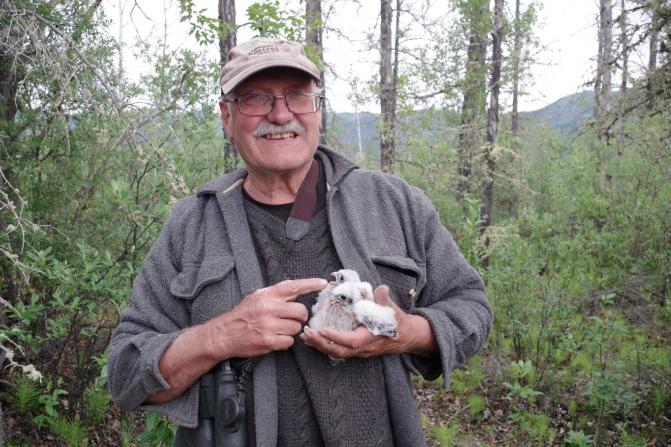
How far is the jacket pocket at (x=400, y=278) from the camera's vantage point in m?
1.96

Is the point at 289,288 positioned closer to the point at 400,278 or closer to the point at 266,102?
the point at 400,278

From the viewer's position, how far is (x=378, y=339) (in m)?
1.74

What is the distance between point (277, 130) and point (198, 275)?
632mm

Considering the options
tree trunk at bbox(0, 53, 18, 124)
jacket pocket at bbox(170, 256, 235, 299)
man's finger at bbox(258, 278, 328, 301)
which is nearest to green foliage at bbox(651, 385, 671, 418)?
man's finger at bbox(258, 278, 328, 301)

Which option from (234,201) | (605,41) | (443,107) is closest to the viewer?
(234,201)

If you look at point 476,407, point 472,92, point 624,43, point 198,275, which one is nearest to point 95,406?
point 198,275

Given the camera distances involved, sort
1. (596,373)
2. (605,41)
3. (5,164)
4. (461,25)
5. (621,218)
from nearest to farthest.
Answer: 1. (5,164)
2. (596,373)
3. (605,41)
4. (621,218)
5. (461,25)

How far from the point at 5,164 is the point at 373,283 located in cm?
393

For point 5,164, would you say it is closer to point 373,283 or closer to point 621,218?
point 373,283

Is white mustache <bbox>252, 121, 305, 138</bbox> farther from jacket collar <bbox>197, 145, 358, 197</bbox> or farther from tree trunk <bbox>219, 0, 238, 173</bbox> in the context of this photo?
tree trunk <bbox>219, 0, 238, 173</bbox>

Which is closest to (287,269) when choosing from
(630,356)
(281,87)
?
(281,87)

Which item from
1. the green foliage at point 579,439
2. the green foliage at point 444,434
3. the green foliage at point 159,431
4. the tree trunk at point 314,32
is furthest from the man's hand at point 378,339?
the tree trunk at point 314,32

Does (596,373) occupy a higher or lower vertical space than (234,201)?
lower

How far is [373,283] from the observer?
1928 mm
